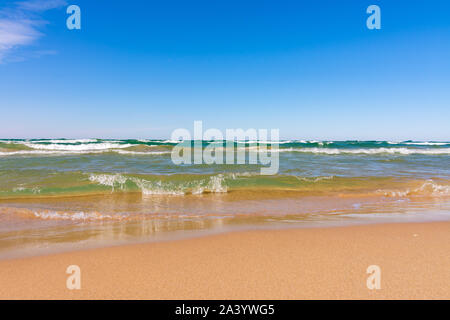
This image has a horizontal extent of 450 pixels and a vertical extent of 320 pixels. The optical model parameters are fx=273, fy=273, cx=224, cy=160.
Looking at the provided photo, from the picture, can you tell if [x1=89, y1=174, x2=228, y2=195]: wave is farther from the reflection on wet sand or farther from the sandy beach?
the sandy beach

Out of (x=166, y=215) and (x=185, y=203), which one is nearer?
(x=166, y=215)

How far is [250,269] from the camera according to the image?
288 cm

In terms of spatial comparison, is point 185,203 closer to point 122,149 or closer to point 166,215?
point 166,215

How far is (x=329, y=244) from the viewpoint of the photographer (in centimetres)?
367

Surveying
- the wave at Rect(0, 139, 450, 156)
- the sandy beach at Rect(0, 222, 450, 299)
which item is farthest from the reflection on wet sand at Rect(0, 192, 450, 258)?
the wave at Rect(0, 139, 450, 156)

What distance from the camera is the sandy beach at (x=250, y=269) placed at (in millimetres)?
2436

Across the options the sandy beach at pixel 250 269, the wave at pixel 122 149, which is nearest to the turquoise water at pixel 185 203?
the sandy beach at pixel 250 269

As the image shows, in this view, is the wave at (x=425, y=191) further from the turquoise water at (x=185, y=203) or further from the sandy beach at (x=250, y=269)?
the sandy beach at (x=250, y=269)

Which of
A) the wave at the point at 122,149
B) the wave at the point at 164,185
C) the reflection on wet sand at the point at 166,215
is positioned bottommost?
the reflection on wet sand at the point at 166,215

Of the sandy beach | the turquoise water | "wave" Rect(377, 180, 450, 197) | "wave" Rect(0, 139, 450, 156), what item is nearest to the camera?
the sandy beach

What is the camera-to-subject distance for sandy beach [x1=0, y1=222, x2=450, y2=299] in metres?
2.44

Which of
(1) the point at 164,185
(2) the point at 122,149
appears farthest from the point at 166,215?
(2) the point at 122,149
